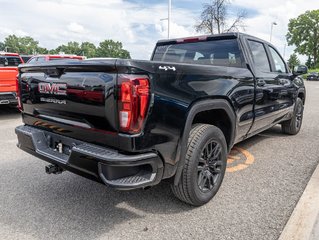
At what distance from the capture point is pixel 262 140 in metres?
5.66

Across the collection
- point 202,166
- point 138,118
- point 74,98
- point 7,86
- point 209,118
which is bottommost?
point 202,166

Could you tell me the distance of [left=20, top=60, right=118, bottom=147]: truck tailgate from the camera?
231 cm

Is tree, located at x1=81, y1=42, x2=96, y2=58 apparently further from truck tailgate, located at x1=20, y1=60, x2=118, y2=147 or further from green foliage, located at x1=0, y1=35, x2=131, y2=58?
truck tailgate, located at x1=20, y1=60, x2=118, y2=147

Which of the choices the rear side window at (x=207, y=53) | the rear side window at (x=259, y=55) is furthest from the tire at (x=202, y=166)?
the rear side window at (x=259, y=55)

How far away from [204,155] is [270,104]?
6.34ft

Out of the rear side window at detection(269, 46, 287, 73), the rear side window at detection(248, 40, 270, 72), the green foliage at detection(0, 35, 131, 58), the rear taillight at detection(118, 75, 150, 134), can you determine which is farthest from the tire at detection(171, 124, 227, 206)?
the green foliage at detection(0, 35, 131, 58)

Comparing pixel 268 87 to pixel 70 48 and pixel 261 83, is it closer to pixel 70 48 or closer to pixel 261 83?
pixel 261 83

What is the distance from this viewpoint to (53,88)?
272 centimetres

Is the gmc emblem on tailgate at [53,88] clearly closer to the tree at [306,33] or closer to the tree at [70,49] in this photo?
the tree at [306,33]

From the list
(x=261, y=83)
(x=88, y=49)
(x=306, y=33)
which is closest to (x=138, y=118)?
(x=261, y=83)

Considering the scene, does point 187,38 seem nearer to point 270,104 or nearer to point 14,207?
point 270,104

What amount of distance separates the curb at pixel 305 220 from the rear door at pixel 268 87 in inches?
46.9

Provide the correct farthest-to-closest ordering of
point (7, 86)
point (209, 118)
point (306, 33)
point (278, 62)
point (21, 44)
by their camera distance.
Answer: point (21, 44) → point (306, 33) → point (7, 86) → point (278, 62) → point (209, 118)

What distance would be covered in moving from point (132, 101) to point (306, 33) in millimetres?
75448
